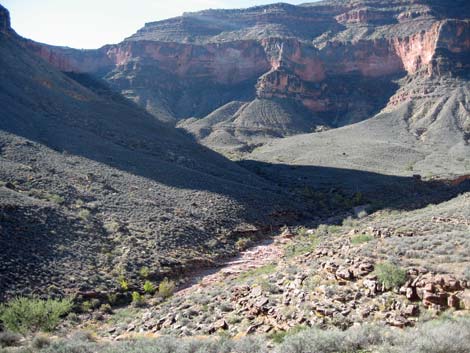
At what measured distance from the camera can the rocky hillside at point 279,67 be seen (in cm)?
9589

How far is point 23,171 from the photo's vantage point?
1171 inches

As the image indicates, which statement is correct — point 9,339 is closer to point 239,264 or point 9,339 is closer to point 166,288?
point 166,288

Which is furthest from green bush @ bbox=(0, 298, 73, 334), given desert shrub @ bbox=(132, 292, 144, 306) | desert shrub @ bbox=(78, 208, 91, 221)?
desert shrub @ bbox=(78, 208, 91, 221)

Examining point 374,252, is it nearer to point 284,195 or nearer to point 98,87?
point 284,195

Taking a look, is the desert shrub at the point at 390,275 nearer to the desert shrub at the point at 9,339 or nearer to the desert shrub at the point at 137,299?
the desert shrub at the point at 137,299

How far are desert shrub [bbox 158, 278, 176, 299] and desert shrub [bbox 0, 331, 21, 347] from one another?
22.4ft

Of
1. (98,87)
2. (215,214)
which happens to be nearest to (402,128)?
(98,87)

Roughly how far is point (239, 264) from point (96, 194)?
11.6m

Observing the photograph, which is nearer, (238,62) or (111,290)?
(111,290)

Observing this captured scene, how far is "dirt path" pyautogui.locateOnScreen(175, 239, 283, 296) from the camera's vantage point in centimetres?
2092

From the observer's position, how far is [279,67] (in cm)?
11188

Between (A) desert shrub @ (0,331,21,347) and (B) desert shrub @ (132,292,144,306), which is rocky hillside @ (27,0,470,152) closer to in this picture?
(B) desert shrub @ (132,292,144,306)

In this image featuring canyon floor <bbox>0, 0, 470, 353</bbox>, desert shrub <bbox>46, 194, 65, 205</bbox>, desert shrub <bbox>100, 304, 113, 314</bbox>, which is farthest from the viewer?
desert shrub <bbox>46, 194, 65, 205</bbox>

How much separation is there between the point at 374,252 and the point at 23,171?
24.2 meters
